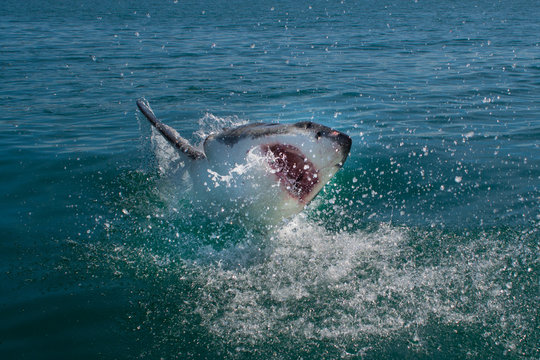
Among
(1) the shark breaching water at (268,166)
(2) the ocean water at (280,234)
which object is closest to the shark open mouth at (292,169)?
(1) the shark breaching water at (268,166)

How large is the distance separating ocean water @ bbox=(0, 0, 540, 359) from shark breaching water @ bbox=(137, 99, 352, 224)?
1.77 feet

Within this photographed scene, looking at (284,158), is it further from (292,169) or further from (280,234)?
(280,234)

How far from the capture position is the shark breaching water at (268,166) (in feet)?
12.8

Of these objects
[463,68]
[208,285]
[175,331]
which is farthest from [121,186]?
[463,68]

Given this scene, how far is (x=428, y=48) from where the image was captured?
19.5m

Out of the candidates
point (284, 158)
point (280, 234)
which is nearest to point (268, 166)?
point (284, 158)

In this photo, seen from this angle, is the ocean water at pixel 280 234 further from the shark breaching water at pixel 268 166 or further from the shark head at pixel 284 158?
the shark head at pixel 284 158

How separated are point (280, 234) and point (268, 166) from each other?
137 cm

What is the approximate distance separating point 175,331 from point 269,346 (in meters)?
0.74

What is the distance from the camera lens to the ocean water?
3.75 m

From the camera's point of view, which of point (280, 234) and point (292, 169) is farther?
point (280, 234)

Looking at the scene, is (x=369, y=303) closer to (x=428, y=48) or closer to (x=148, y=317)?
(x=148, y=317)

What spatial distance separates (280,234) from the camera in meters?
5.30

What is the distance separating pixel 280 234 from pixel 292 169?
1395 mm
